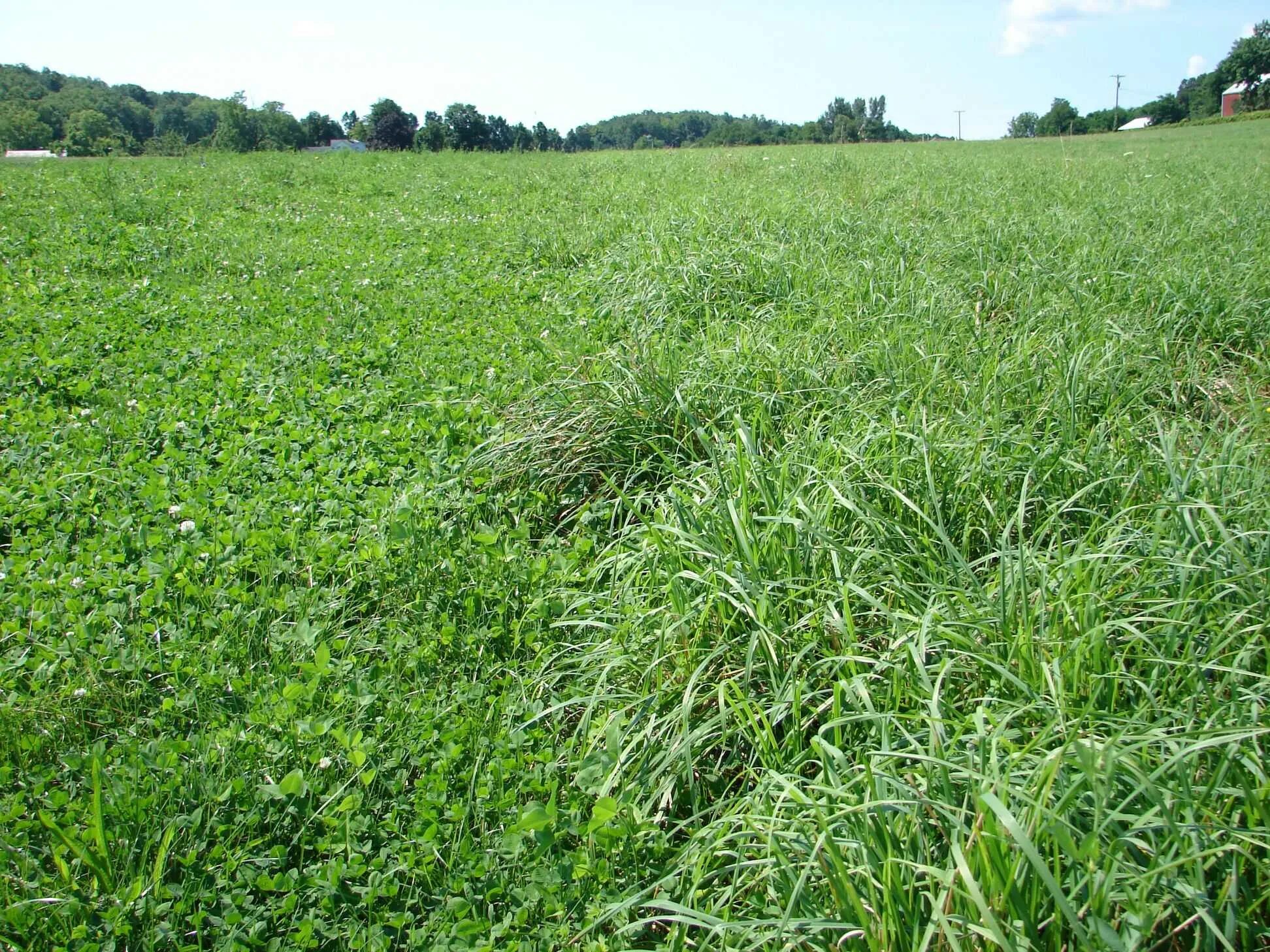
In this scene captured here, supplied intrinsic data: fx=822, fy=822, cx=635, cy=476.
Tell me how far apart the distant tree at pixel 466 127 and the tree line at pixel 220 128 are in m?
0.05

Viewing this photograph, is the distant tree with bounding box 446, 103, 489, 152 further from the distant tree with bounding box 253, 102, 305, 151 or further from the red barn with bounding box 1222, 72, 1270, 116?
the red barn with bounding box 1222, 72, 1270, 116

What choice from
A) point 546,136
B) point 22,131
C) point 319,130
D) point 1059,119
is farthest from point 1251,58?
point 22,131

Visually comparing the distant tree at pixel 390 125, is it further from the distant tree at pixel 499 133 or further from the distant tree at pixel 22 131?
the distant tree at pixel 22 131

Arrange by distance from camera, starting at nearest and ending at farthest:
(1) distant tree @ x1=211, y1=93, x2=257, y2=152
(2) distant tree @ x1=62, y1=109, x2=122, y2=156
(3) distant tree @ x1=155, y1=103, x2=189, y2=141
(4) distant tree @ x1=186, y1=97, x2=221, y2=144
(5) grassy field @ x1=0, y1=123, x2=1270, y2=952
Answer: (5) grassy field @ x1=0, y1=123, x2=1270, y2=952 < (2) distant tree @ x1=62, y1=109, x2=122, y2=156 < (1) distant tree @ x1=211, y1=93, x2=257, y2=152 < (4) distant tree @ x1=186, y1=97, x2=221, y2=144 < (3) distant tree @ x1=155, y1=103, x2=189, y2=141

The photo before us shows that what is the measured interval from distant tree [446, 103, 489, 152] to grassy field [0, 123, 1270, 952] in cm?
2045

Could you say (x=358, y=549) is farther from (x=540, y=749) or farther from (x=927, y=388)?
(x=927, y=388)

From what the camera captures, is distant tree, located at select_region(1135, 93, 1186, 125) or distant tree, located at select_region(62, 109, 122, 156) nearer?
distant tree, located at select_region(62, 109, 122, 156)

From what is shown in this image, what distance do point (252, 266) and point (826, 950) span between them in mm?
7612

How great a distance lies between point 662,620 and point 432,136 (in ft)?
79.7

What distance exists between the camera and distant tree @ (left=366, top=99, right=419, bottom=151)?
3375 cm

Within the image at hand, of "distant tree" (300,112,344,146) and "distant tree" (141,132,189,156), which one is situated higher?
"distant tree" (300,112,344,146)

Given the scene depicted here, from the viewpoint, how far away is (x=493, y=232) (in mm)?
8961

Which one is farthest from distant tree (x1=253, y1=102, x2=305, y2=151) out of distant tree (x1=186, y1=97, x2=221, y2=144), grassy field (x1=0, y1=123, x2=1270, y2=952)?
grassy field (x1=0, y1=123, x2=1270, y2=952)

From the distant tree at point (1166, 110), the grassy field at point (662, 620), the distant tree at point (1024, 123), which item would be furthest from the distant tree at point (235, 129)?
the distant tree at point (1166, 110)
